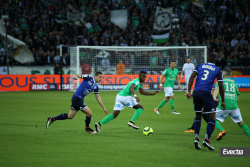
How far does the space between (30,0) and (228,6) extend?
19.2m

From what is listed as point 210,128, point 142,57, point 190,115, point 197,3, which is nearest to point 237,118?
point 210,128

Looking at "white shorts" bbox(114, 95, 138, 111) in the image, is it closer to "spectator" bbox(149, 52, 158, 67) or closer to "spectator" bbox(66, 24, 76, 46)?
"spectator" bbox(149, 52, 158, 67)

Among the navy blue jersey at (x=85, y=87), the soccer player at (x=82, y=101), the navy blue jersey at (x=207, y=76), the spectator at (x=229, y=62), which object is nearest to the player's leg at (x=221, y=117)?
the navy blue jersey at (x=207, y=76)

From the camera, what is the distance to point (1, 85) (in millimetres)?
22984

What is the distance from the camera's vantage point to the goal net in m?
23.4

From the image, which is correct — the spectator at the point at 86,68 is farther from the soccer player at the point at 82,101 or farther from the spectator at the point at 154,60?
the soccer player at the point at 82,101

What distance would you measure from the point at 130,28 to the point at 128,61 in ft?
18.5

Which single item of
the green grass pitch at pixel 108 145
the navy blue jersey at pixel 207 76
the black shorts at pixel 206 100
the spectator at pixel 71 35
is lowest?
the green grass pitch at pixel 108 145

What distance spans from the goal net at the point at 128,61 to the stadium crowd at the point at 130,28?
0.60ft

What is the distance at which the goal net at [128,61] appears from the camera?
23422 millimetres

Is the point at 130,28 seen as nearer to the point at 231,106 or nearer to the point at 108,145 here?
the point at 231,106

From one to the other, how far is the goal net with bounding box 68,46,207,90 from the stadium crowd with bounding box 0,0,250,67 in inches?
7.2

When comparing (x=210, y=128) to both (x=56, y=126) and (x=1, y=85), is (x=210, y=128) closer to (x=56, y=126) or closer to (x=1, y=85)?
(x=56, y=126)

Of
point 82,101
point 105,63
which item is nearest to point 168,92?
point 82,101
